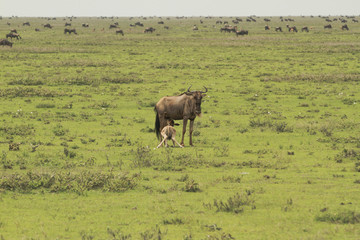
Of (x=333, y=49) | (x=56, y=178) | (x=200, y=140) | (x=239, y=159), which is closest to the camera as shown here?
(x=56, y=178)

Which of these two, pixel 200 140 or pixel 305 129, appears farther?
pixel 305 129

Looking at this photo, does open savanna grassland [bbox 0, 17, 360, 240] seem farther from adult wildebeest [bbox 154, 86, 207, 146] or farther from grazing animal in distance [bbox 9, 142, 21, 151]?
→ adult wildebeest [bbox 154, 86, 207, 146]

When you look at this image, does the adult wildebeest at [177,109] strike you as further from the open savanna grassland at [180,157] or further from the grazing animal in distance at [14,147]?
the grazing animal in distance at [14,147]

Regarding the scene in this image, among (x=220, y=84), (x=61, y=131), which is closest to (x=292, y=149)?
(x=61, y=131)

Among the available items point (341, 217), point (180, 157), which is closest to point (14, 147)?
point (180, 157)

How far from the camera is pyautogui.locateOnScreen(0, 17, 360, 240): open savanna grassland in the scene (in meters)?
10.2

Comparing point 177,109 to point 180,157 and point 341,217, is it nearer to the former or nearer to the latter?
point 180,157

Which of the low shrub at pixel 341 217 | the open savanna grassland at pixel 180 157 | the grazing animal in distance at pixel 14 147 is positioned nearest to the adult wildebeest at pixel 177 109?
the open savanna grassland at pixel 180 157

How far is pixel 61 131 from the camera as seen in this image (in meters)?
19.8

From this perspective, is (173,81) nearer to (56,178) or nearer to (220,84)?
(220,84)

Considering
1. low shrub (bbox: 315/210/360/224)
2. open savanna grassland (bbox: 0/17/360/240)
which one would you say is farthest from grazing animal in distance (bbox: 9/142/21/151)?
low shrub (bbox: 315/210/360/224)

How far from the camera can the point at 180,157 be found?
1548cm

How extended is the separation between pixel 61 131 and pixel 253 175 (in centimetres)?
916

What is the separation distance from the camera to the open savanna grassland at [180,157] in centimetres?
1019
